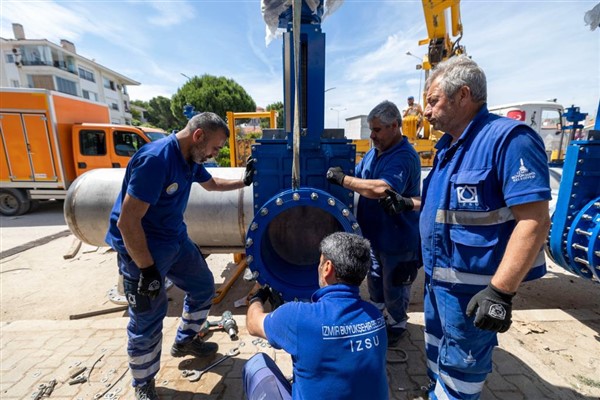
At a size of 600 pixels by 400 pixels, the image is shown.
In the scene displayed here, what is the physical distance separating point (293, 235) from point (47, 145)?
7.19m

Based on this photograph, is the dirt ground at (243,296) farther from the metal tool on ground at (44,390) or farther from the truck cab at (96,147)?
the truck cab at (96,147)

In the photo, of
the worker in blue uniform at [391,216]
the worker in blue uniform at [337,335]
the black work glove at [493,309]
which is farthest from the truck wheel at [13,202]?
the black work glove at [493,309]

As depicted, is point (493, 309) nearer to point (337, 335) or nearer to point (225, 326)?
point (337, 335)

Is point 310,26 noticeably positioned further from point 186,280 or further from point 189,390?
point 189,390

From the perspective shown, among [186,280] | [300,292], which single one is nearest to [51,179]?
[186,280]

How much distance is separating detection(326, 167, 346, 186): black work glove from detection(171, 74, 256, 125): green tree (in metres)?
21.2

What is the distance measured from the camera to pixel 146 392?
5.84 ft

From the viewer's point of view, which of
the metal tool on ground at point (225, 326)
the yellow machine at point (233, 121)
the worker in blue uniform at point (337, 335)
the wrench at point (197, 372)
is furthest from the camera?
the yellow machine at point (233, 121)

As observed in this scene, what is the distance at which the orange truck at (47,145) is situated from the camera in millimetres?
6324

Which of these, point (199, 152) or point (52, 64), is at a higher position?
point (52, 64)

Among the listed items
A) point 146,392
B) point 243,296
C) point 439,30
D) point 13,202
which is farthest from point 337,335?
point 13,202

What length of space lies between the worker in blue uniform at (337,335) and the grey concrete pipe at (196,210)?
150 cm

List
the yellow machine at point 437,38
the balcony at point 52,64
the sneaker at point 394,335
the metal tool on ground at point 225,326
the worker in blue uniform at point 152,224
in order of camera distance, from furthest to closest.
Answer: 1. the balcony at point 52,64
2. the yellow machine at point 437,38
3. the metal tool on ground at point 225,326
4. the sneaker at point 394,335
5. the worker in blue uniform at point 152,224

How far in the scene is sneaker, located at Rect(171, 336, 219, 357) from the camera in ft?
7.10
